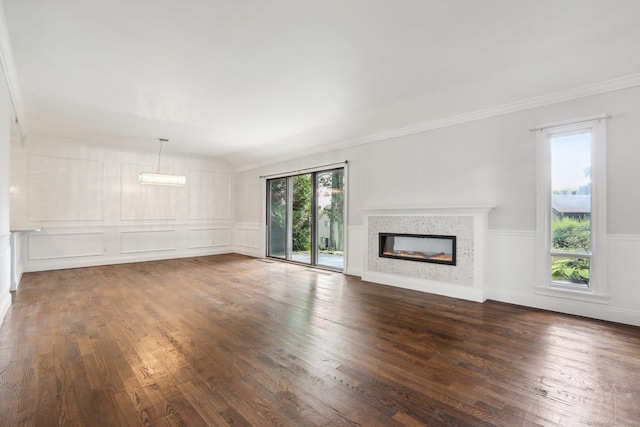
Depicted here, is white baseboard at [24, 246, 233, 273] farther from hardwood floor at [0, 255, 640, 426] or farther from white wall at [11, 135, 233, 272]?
hardwood floor at [0, 255, 640, 426]

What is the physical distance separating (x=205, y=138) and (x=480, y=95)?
5052 millimetres

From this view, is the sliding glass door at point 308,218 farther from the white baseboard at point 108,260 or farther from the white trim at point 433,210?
the white baseboard at point 108,260

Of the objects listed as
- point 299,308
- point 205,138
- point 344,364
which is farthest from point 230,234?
point 344,364

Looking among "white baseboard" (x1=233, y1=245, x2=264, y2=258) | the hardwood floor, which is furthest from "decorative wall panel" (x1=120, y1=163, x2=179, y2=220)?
the hardwood floor

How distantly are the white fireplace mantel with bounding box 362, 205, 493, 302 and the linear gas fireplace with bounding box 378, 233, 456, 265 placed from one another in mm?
70

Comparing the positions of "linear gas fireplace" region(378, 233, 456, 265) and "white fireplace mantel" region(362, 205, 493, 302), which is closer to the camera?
"white fireplace mantel" region(362, 205, 493, 302)

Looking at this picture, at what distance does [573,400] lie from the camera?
182 cm

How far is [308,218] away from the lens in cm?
674

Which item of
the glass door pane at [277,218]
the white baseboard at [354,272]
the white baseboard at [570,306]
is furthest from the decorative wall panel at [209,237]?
the white baseboard at [570,306]

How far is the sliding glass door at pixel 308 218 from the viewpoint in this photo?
6.08 meters

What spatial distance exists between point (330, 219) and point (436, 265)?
2435 mm

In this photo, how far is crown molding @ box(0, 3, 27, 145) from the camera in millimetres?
2539

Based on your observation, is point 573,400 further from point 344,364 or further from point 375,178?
point 375,178

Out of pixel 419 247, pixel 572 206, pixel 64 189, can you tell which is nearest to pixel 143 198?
pixel 64 189
